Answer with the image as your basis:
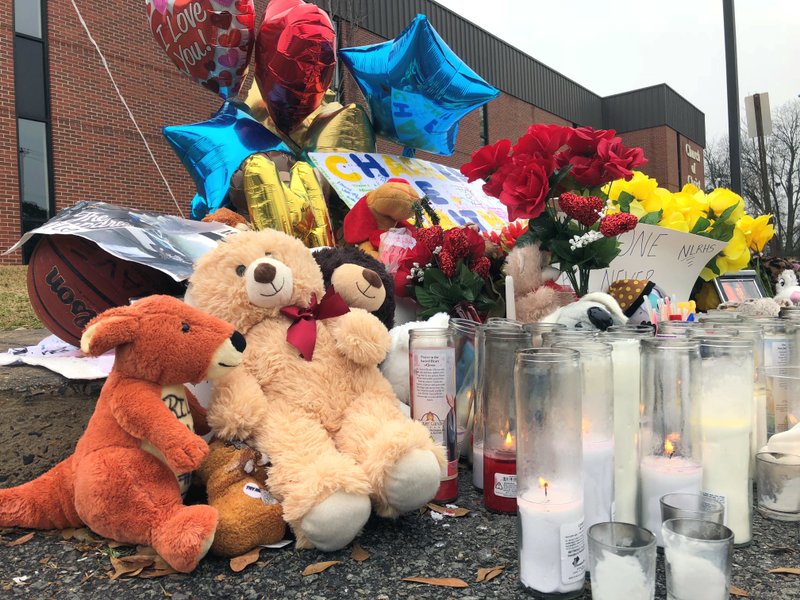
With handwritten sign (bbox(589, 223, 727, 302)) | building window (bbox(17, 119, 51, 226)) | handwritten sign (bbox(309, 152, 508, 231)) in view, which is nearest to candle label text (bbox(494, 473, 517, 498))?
handwritten sign (bbox(589, 223, 727, 302))

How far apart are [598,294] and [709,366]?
1.94ft

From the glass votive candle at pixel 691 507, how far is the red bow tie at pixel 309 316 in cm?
89

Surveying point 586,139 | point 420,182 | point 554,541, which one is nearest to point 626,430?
point 554,541

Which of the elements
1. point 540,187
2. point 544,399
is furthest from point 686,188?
point 544,399

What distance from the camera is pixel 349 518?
1.19 m

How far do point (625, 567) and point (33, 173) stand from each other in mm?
8897

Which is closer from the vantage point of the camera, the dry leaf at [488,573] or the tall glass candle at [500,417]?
the dry leaf at [488,573]

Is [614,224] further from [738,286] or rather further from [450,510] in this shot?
[738,286]

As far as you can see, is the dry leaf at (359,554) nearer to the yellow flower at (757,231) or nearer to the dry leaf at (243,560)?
the dry leaf at (243,560)

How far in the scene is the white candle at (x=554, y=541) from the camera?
1.00m

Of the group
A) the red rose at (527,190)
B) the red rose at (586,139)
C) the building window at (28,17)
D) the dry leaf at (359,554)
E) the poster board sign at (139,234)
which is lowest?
the dry leaf at (359,554)

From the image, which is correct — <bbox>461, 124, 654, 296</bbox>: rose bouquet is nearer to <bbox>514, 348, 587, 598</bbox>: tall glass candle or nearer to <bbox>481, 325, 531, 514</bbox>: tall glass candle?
<bbox>481, 325, 531, 514</bbox>: tall glass candle

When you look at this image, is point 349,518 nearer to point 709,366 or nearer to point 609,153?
point 709,366

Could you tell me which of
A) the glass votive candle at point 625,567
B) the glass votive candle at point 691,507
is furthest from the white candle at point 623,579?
the glass votive candle at point 691,507
